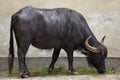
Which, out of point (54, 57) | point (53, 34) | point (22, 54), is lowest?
point (54, 57)

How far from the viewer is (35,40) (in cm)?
1317

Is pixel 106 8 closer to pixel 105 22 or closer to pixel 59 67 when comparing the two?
pixel 105 22

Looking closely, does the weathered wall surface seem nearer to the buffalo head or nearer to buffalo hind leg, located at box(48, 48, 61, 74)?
buffalo hind leg, located at box(48, 48, 61, 74)

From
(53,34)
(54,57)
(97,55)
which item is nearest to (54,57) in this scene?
(54,57)

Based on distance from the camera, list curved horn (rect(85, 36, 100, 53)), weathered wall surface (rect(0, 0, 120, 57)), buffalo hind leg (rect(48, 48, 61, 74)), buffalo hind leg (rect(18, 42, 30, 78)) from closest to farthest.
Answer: buffalo hind leg (rect(18, 42, 30, 78)), curved horn (rect(85, 36, 100, 53)), buffalo hind leg (rect(48, 48, 61, 74)), weathered wall surface (rect(0, 0, 120, 57))

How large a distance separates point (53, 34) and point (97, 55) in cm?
148

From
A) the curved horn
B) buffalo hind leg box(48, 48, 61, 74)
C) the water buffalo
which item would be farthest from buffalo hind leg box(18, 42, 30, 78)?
the curved horn

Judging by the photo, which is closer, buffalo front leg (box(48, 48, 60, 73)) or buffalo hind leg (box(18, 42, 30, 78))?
buffalo hind leg (box(18, 42, 30, 78))

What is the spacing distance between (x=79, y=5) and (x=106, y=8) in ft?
2.83

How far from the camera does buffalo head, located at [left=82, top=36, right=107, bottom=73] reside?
45.3 feet

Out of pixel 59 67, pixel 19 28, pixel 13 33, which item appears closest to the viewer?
pixel 19 28

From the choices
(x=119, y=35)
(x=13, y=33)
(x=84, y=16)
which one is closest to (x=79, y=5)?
(x=84, y=16)

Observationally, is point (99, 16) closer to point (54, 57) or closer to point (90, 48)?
point (90, 48)

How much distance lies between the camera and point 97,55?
13.9 m
